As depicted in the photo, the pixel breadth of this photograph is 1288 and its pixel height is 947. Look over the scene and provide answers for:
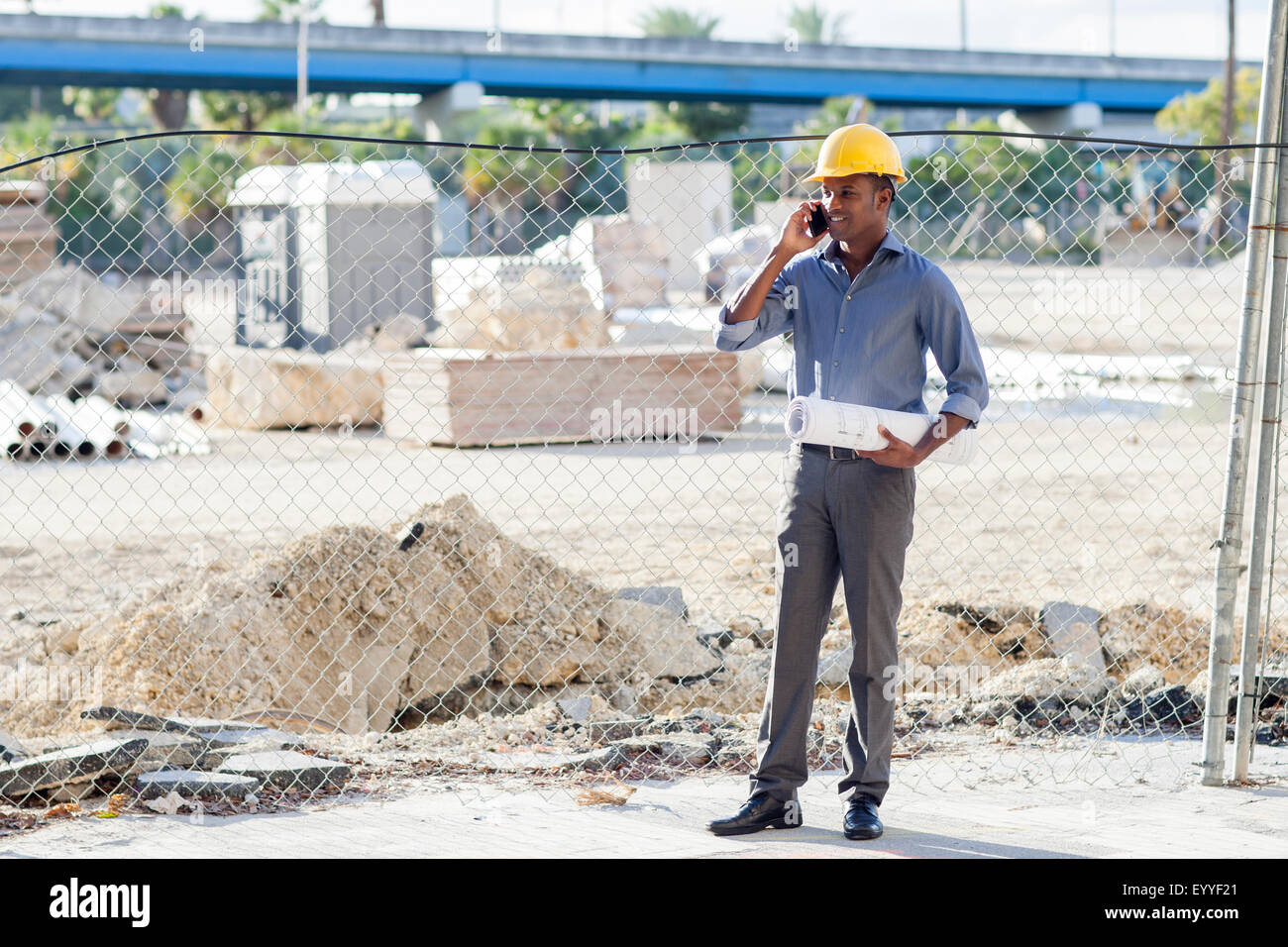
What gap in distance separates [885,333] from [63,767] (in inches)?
111

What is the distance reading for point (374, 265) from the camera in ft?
52.7

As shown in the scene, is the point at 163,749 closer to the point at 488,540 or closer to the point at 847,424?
the point at 488,540

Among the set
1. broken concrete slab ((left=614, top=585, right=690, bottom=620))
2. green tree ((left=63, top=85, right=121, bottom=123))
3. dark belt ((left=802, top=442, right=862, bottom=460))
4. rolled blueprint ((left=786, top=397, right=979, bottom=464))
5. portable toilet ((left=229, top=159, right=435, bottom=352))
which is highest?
green tree ((left=63, top=85, right=121, bottom=123))

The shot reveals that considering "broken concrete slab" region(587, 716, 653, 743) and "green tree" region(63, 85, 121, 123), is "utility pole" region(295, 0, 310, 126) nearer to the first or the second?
Answer: "green tree" region(63, 85, 121, 123)

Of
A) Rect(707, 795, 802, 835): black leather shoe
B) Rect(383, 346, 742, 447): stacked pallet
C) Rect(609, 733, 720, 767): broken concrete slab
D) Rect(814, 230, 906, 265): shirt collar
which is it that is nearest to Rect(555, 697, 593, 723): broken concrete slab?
Rect(609, 733, 720, 767): broken concrete slab

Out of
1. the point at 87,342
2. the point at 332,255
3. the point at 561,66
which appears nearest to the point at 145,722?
the point at 332,255

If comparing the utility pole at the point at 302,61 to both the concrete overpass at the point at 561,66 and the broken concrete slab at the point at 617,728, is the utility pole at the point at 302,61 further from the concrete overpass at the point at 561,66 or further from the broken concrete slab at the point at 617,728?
the broken concrete slab at the point at 617,728

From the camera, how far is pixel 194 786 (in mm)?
4250

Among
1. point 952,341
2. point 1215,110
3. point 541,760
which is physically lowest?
point 541,760

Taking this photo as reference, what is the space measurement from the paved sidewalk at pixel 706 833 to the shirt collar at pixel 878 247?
5.49 feet

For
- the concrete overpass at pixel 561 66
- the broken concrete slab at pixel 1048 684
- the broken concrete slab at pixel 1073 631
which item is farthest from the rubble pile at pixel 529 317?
the concrete overpass at pixel 561 66

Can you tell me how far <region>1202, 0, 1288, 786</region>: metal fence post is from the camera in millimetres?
4215

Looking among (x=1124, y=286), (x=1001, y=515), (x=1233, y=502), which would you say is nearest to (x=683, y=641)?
(x=1233, y=502)

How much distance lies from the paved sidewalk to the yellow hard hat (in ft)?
6.17
